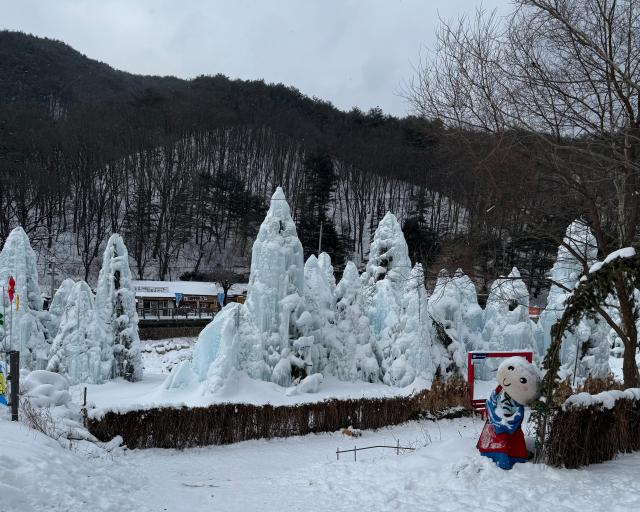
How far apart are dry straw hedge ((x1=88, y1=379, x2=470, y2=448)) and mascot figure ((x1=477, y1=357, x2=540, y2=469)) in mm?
6690

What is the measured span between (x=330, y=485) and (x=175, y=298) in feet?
101

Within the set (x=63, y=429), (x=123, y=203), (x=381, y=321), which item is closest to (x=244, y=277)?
(x=123, y=203)

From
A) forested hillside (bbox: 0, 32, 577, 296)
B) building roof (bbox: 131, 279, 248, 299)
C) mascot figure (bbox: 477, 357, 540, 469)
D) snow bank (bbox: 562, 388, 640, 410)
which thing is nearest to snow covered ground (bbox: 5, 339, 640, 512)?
mascot figure (bbox: 477, 357, 540, 469)

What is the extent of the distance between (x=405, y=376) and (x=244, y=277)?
95.0ft

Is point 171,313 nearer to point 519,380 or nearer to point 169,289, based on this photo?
point 169,289

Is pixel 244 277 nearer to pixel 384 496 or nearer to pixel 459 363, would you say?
pixel 459 363

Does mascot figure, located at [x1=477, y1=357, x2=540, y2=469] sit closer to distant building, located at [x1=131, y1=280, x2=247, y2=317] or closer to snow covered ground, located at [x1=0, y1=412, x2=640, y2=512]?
snow covered ground, located at [x1=0, y1=412, x2=640, y2=512]

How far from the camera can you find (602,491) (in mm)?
5984

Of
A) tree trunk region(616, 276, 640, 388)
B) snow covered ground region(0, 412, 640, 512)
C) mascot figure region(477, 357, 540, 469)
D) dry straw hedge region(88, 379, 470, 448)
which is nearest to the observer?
snow covered ground region(0, 412, 640, 512)

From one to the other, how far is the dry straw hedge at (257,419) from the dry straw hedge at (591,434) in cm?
663

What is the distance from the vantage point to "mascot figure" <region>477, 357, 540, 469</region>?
22.0 ft

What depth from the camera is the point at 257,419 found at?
12469 millimetres

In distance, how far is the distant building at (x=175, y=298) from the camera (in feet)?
115

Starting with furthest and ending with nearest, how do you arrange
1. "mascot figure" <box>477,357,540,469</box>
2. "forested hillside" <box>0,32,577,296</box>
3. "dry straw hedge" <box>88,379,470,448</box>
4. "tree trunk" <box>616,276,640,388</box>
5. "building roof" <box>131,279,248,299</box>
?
"forested hillside" <box>0,32,577,296</box> < "building roof" <box>131,279,248,299</box> < "dry straw hedge" <box>88,379,470,448</box> < "tree trunk" <box>616,276,640,388</box> < "mascot figure" <box>477,357,540,469</box>
